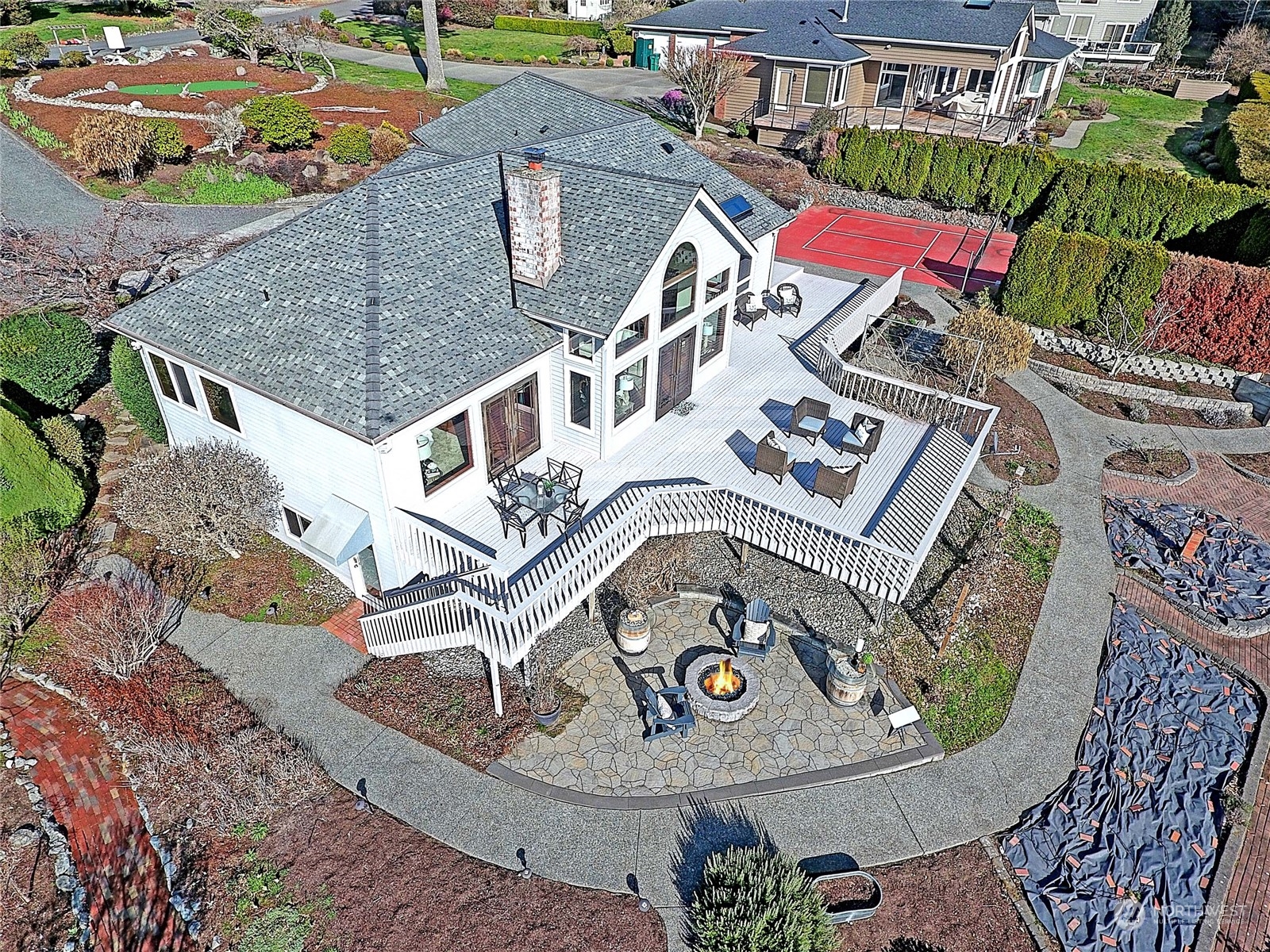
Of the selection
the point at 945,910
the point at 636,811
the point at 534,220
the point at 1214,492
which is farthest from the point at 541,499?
the point at 1214,492

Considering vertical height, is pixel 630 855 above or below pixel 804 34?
below

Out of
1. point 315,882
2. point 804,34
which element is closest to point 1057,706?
point 315,882

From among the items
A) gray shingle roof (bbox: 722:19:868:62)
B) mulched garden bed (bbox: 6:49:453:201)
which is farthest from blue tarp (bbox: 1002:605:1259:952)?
gray shingle roof (bbox: 722:19:868:62)

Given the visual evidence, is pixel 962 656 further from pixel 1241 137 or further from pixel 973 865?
pixel 1241 137

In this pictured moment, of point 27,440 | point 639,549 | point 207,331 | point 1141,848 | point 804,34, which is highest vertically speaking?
point 804,34

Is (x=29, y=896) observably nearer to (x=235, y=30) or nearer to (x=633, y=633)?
(x=633, y=633)

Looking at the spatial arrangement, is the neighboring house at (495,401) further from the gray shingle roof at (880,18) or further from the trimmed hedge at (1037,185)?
the gray shingle roof at (880,18)

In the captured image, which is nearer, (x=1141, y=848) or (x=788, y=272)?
(x=1141, y=848)
